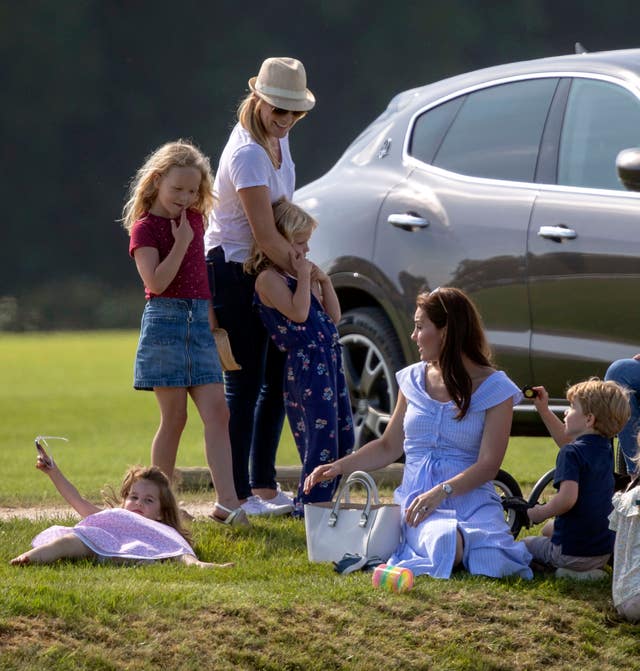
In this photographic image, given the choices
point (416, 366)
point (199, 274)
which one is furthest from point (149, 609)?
point (199, 274)

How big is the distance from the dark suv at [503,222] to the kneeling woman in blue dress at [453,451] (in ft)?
3.93

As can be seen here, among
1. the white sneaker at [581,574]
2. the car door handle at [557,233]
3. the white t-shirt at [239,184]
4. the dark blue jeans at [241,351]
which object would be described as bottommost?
the white sneaker at [581,574]

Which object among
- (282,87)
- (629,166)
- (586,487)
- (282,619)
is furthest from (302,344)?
(282,619)

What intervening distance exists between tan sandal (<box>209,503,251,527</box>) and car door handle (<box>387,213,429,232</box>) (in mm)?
1747

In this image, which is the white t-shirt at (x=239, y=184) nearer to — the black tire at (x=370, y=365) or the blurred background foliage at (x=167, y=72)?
the black tire at (x=370, y=365)

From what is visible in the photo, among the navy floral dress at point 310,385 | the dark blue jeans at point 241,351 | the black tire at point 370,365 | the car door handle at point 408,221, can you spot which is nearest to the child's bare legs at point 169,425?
the dark blue jeans at point 241,351

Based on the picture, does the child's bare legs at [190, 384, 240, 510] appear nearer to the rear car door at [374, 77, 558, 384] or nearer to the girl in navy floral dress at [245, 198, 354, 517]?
the girl in navy floral dress at [245, 198, 354, 517]

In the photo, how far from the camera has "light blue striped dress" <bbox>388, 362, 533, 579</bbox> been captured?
5695 millimetres

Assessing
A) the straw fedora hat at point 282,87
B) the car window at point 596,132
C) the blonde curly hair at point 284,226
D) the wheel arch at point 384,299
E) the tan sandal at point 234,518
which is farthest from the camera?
the wheel arch at point 384,299

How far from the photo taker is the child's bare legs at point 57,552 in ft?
19.0

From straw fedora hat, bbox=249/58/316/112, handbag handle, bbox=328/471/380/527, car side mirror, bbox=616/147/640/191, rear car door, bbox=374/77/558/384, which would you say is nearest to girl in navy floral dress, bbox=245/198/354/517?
straw fedora hat, bbox=249/58/316/112

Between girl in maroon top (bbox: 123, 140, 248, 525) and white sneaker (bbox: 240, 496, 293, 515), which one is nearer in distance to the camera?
girl in maroon top (bbox: 123, 140, 248, 525)

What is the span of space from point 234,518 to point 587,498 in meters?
1.55

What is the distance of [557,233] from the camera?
7.12 meters
